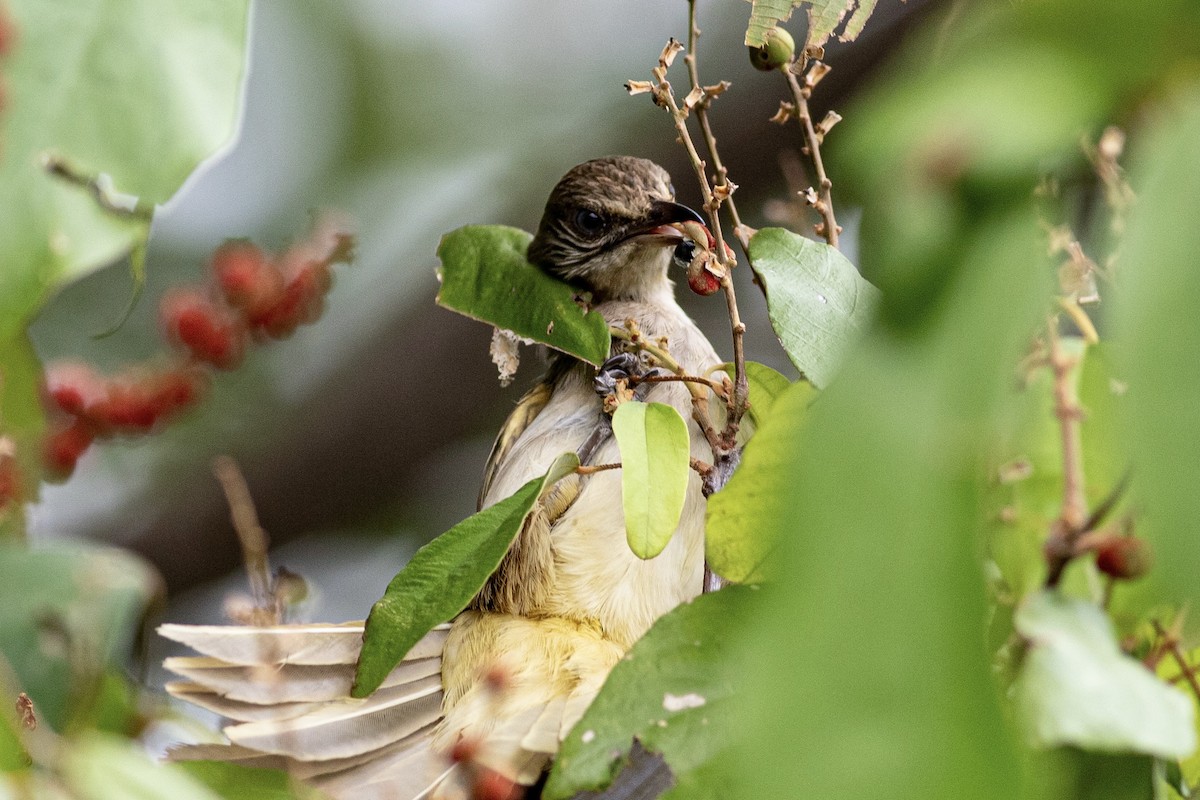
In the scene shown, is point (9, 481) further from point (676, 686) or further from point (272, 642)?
point (676, 686)

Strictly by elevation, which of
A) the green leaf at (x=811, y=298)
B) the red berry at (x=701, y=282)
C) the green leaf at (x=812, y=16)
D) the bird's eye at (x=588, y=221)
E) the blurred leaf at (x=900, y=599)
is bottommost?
the bird's eye at (x=588, y=221)

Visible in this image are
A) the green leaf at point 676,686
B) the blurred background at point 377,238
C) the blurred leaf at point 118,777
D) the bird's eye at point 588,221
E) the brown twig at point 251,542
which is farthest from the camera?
the blurred background at point 377,238

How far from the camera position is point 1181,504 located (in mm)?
670

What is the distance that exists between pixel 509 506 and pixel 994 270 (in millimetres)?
1158

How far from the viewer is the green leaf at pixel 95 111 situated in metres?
1.18

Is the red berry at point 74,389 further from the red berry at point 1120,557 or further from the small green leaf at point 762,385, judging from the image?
the red berry at point 1120,557

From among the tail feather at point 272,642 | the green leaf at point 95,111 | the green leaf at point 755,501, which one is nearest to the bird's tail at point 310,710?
the tail feather at point 272,642

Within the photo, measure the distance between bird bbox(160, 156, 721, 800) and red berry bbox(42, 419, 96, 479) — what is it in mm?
900

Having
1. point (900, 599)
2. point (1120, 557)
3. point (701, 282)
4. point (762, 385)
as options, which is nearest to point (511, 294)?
point (701, 282)

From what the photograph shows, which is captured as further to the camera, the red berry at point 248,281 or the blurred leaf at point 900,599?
the red berry at point 248,281

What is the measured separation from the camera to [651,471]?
1.82 metres

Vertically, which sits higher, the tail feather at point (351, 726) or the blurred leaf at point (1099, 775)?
the blurred leaf at point (1099, 775)

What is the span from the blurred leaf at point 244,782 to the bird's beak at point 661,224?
215 centimetres

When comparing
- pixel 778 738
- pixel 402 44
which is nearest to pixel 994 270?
pixel 778 738
